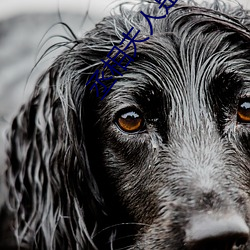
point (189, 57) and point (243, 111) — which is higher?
point (189, 57)

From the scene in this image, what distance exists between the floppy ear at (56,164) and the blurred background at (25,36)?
7.9 inches

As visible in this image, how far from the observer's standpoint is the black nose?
95.2 inches

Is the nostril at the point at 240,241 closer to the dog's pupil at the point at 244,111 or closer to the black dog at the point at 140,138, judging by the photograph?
the black dog at the point at 140,138

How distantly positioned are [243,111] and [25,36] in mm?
1508

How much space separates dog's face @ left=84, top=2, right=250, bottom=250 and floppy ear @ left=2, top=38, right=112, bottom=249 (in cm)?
11

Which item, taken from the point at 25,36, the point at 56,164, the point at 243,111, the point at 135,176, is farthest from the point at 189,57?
the point at 25,36

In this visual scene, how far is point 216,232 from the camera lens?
242 centimetres

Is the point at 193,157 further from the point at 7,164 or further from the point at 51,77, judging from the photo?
the point at 7,164

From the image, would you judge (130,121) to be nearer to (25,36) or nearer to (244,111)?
(244,111)

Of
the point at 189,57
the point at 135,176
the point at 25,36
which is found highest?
the point at 25,36

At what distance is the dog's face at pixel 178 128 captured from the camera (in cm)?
266

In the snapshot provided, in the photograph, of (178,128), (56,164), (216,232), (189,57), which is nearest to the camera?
(216,232)

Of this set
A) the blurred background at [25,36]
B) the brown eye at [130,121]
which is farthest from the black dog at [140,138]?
the blurred background at [25,36]

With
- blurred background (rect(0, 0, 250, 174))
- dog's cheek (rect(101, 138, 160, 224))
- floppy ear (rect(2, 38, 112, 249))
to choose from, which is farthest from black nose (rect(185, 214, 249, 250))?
blurred background (rect(0, 0, 250, 174))
